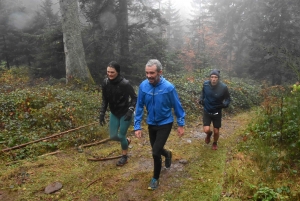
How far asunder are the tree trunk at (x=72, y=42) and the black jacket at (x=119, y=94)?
261 inches

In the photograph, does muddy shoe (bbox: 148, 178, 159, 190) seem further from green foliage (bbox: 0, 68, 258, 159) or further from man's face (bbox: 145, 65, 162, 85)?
green foliage (bbox: 0, 68, 258, 159)

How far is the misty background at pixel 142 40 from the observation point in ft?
45.3

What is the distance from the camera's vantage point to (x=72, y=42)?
37.1ft

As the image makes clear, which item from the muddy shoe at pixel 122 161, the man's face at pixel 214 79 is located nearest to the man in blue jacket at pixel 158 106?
the muddy shoe at pixel 122 161

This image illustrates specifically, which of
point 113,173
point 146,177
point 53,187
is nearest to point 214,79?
point 146,177

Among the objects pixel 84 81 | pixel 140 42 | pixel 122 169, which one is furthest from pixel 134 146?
pixel 140 42

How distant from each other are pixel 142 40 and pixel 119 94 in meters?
10.3

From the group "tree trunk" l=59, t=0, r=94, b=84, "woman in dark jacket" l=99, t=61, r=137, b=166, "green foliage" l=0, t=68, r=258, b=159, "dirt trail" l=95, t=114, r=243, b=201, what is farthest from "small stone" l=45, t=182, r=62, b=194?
"tree trunk" l=59, t=0, r=94, b=84

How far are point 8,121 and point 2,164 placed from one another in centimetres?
206

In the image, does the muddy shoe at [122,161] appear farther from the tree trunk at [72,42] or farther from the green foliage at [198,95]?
the tree trunk at [72,42]

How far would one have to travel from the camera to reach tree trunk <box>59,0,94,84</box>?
11.1 m

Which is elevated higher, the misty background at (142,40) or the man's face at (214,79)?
the misty background at (142,40)

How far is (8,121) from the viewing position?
7062 millimetres

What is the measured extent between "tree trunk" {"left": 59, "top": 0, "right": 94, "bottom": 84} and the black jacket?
6637mm
